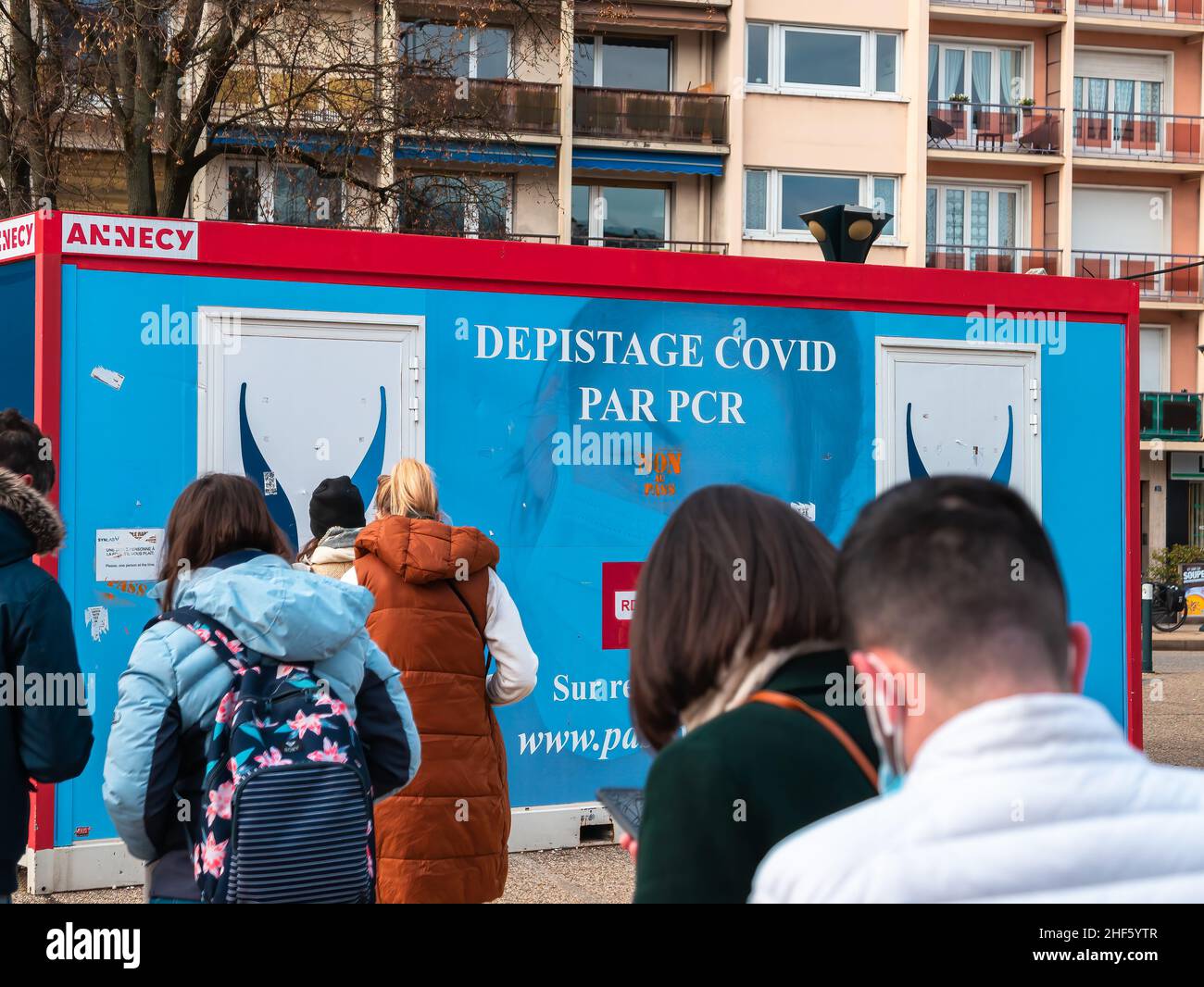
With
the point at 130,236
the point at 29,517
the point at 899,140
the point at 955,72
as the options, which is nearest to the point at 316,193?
the point at 130,236

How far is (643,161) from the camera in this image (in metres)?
30.5

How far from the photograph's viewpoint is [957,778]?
4.81 feet

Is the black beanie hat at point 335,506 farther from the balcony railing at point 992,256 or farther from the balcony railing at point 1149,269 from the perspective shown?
the balcony railing at point 1149,269

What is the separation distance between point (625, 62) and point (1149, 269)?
14248 millimetres

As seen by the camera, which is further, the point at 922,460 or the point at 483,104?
the point at 483,104

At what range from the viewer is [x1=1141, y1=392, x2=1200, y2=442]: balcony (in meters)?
34.7

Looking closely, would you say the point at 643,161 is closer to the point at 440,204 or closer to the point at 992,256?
the point at 992,256

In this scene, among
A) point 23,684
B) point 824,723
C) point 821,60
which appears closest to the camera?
point 824,723

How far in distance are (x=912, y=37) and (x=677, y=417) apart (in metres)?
27.8

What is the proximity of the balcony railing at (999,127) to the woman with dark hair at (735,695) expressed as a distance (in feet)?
111

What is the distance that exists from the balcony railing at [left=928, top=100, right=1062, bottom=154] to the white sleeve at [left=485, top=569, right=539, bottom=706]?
31533 mm
